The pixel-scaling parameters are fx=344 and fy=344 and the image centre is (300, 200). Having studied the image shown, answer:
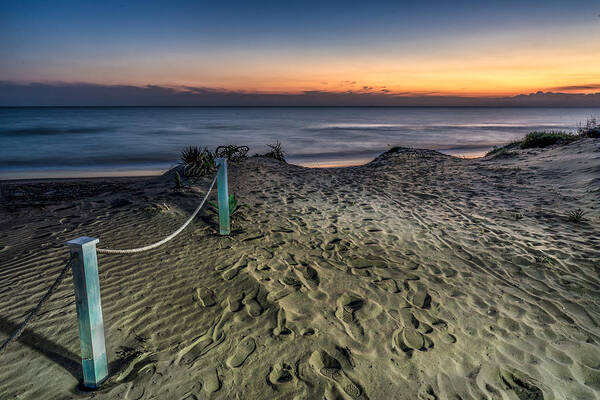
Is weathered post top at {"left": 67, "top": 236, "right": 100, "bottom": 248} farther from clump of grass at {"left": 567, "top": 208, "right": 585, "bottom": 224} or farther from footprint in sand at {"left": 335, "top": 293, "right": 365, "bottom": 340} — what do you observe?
clump of grass at {"left": 567, "top": 208, "right": 585, "bottom": 224}

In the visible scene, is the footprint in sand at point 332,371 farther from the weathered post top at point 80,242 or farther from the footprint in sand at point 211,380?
the weathered post top at point 80,242

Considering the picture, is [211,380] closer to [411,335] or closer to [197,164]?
[411,335]

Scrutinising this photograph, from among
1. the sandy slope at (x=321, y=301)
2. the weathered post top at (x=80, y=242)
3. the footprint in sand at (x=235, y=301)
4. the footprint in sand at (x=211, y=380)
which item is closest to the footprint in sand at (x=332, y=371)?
the sandy slope at (x=321, y=301)

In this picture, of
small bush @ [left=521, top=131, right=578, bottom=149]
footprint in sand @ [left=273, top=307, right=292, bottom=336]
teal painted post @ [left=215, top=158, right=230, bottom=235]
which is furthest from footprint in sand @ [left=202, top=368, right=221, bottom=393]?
small bush @ [left=521, top=131, right=578, bottom=149]

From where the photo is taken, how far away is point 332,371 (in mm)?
2818

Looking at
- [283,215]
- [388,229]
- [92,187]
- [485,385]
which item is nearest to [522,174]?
[388,229]

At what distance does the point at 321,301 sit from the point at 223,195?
245 cm

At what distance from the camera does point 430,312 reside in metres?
3.61

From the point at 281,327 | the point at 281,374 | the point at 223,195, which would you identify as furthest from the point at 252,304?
the point at 223,195

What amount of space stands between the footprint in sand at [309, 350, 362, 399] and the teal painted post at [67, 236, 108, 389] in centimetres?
164

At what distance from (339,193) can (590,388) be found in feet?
21.1

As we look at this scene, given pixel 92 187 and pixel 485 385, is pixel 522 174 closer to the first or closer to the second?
pixel 485 385

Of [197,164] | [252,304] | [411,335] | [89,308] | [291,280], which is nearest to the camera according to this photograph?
[89,308]

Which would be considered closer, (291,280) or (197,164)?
(291,280)
